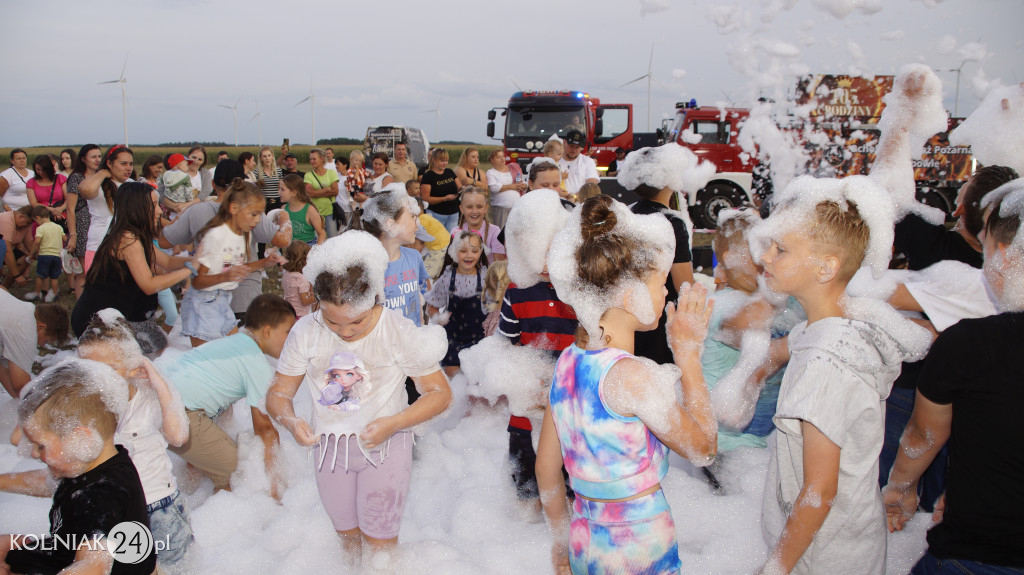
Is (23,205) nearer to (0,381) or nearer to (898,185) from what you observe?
(0,381)

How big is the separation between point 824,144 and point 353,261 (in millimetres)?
11671

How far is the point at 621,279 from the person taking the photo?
178 cm

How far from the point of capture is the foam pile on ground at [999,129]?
3.16 meters

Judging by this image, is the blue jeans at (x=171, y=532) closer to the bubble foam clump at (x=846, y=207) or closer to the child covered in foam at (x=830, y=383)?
the child covered in foam at (x=830, y=383)

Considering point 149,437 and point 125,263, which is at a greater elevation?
point 125,263

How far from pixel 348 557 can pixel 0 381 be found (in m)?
3.21

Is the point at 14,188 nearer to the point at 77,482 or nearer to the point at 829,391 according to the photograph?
the point at 77,482

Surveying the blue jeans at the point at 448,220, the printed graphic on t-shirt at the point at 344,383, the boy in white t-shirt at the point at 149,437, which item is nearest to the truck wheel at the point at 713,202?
the blue jeans at the point at 448,220

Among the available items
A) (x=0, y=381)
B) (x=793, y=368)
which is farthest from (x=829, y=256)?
(x=0, y=381)

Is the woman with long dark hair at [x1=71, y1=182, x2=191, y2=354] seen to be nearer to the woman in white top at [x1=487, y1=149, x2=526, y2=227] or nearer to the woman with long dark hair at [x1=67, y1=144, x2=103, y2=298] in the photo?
the woman with long dark hair at [x1=67, y1=144, x2=103, y2=298]

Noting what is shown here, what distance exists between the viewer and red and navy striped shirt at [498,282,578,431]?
A: 9.86ft

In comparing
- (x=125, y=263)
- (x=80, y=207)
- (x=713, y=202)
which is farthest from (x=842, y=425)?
(x=713, y=202)

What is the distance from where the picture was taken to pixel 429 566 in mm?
2979

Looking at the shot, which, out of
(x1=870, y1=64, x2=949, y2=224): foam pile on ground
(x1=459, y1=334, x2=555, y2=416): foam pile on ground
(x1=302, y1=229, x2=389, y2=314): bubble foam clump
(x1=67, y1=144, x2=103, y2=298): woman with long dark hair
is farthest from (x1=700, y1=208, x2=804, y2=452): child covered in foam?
(x1=67, y1=144, x2=103, y2=298): woman with long dark hair
